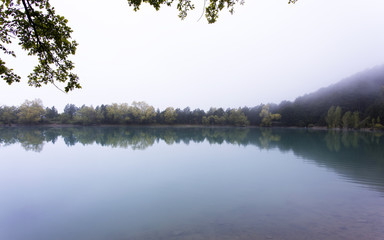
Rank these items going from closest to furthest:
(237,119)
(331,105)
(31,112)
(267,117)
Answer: (31,112)
(267,117)
(237,119)
(331,105)

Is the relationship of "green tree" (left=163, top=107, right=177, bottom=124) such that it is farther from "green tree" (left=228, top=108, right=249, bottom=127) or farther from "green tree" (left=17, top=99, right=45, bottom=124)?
"green tree" (left=17, top=99, right=45, bottom=124)

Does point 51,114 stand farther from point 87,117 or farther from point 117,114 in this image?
point 117,114

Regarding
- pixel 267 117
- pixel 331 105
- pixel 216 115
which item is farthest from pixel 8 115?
pixel 331 105

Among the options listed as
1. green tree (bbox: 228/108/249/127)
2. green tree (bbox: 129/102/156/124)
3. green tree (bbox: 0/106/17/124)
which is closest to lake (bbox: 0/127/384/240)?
green tree (bbox: 129/102/156/124)

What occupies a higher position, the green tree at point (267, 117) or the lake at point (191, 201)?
the green tree at point (267, 117)

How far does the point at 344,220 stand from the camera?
6.53 m

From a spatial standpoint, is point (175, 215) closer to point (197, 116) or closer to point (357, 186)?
point (357, 186)

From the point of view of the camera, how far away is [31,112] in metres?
80.6

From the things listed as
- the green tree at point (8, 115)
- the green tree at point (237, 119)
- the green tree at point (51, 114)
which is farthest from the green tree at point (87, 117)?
the green tree at point (237, 119)

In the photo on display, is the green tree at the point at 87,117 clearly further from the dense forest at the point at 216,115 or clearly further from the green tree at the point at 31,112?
the green tree at the point at 31,112

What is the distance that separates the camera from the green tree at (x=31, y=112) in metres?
79.8

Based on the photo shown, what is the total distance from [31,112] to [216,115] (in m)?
84.0

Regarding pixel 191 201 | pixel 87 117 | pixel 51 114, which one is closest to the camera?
pixel 191 201

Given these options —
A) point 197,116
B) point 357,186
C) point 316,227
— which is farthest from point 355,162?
point 197,116
